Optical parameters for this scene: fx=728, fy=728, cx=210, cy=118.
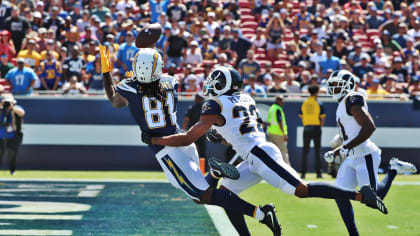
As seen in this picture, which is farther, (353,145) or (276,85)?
(276,85)

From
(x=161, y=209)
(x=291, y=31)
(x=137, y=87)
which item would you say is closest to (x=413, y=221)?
(x=161, y=209)

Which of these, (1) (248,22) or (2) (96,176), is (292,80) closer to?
(1) (248,22)

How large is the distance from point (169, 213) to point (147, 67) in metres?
3.17

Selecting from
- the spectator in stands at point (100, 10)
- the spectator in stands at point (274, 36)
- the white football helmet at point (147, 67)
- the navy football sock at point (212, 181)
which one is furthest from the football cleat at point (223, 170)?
the spectator in stands at point (100, 10)

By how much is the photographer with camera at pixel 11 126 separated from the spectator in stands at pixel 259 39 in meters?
6.39

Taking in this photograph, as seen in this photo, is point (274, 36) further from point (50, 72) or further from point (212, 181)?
point (212, 181)

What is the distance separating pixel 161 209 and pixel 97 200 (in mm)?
1261

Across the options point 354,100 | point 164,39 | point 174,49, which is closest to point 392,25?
point 174,49

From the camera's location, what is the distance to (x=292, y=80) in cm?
1593

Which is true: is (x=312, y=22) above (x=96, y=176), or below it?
above

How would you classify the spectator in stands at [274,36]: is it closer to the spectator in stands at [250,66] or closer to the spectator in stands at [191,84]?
the spectator in stands at [250,66]

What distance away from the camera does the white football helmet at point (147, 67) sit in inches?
244

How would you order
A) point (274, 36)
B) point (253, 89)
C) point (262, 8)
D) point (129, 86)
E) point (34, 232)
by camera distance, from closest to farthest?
point (129, 86) < point (34, 232) < point (253, 89) < point (274, 36) < point (262, 8)

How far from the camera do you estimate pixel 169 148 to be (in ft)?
20.4
